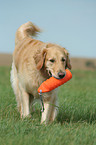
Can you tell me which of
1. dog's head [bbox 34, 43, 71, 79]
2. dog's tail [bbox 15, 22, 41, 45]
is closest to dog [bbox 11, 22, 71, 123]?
dog's head [bbox 34, 43, 71, 79]

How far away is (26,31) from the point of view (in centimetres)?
534

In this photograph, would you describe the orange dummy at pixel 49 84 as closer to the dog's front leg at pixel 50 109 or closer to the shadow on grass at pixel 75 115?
the dog's front leg at pixel 50 109

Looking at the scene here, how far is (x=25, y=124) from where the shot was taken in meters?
3.44

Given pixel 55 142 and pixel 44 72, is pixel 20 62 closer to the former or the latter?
pixel 44 72

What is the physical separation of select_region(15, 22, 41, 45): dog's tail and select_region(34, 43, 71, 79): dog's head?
168 cm

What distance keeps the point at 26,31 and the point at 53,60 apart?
2110 mm

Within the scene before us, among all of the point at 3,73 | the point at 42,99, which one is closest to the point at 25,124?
the point at 42,99

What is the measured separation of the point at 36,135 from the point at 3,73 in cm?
1617

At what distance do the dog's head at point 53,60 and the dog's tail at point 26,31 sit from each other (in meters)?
1.68

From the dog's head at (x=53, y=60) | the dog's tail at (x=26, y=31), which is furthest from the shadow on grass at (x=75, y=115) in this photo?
the dog's tail at (x=26, y=31)

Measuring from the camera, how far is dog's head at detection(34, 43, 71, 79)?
3414mm

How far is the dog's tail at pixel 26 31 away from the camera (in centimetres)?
522

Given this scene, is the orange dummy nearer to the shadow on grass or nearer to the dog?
the dog

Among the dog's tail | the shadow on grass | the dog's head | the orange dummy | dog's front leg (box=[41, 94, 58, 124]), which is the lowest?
the shadow on grass
